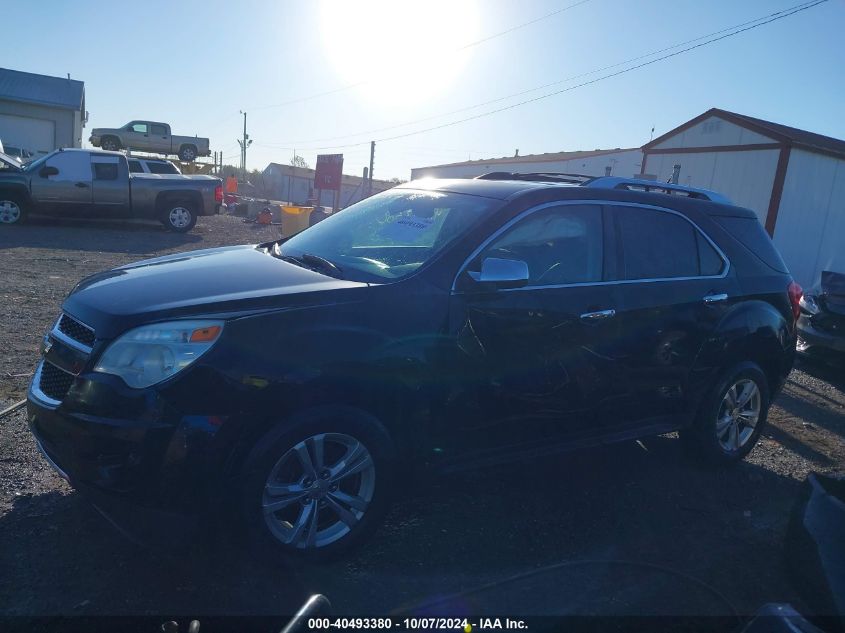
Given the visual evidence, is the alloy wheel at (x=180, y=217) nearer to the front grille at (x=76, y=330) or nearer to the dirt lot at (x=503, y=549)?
the dirt lot at (x=503, y=549)

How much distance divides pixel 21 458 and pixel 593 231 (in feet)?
12.1

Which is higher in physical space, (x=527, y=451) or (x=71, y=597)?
(x=527, y=451)

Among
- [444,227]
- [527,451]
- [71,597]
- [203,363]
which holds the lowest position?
[71,597]

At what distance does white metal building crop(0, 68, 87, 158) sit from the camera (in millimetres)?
32562

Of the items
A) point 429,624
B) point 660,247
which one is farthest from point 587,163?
point 429,624

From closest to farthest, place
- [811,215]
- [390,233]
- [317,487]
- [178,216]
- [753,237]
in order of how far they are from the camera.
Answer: [317,487] → [390,233] → [753,237] → [178,216] → [811,215]

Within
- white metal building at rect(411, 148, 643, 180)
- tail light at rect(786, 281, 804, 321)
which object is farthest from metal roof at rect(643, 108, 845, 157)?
tail light at rect(786, 281, 804, 321)

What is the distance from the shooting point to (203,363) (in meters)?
2.87

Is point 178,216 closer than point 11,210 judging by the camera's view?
No

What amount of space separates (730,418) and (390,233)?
2853 mm

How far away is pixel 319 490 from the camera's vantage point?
320 centimetres

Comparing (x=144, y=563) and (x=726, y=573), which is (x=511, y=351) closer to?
(x=726, y=573)

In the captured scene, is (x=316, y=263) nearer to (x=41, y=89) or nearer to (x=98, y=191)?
(x=98, y=191)

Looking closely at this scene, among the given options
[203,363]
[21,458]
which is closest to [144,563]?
[203,363]
